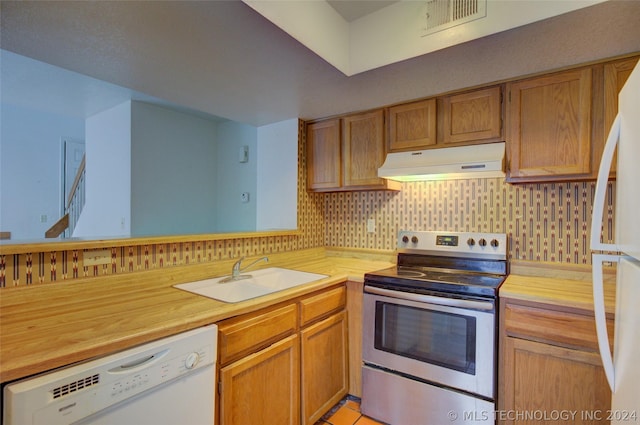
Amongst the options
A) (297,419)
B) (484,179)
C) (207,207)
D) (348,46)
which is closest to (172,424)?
(297,419)

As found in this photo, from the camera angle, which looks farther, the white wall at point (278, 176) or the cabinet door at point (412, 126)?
the white wall at point (278, 176)

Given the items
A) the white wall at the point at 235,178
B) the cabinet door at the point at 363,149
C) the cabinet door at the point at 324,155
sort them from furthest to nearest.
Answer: the white wall at the point at 235,178, the cabinet door at the point at 324,155, the cabinet door at the point at 363,149

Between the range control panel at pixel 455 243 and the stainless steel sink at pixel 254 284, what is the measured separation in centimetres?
74

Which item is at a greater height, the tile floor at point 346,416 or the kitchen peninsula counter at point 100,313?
the kitchen peninsula counter at point 100,313

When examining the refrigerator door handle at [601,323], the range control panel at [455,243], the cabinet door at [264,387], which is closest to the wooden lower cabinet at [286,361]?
the cabinet door at [264,387]

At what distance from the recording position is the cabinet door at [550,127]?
1.60 meters

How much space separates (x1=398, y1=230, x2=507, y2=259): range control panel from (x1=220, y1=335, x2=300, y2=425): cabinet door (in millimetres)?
1125

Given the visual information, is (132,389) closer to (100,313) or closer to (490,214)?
(100,313)

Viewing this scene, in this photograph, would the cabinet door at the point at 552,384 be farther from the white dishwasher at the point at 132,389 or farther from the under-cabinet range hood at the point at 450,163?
the white dishwasher at the point at 132,389

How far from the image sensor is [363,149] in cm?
235

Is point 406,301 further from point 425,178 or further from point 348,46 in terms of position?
point 348,46

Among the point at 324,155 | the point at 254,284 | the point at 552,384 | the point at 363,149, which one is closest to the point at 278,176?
the point at 324,155

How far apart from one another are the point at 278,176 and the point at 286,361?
1.58m

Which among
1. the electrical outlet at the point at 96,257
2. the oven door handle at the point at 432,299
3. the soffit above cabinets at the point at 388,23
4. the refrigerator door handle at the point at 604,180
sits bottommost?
the oven door handle at the point at 432,299
